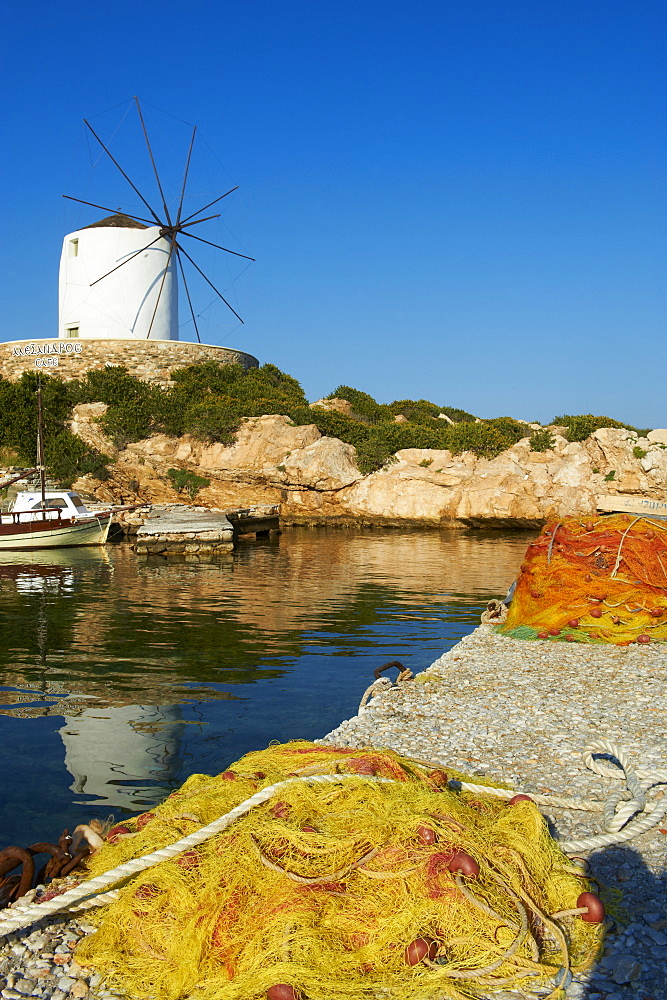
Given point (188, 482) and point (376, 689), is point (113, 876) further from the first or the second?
point (188, 482)

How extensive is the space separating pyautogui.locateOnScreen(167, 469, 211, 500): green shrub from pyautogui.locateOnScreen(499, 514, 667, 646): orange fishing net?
3103 cm

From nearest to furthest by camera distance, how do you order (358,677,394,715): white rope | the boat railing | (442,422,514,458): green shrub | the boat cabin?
1. (358,677,394,715): white rope
2. the boat railing
3. the boat cabin
4. (442,422,514,458): green shrub

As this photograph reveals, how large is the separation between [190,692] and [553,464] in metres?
34.0

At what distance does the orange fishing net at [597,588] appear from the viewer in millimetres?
11555

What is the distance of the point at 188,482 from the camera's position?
42500 mm

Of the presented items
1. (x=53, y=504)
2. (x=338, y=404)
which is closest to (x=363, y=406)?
(x=338, y=404)

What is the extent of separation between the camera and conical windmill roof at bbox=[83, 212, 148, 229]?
52.3 meters

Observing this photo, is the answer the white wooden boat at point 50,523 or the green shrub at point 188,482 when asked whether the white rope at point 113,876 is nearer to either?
the white wooden boat at point 50,523

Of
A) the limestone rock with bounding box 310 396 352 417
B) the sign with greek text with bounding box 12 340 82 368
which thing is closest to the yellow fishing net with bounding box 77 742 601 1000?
the sign with greek text with bounding box 12 340 82 368

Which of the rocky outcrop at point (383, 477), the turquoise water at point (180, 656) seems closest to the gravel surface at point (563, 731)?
the turquoise water at point (180, 656)

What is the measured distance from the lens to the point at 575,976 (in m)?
3.69

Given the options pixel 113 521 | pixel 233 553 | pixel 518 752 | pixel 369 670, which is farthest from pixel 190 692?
pixel 113 521

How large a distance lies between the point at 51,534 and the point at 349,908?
29.1m

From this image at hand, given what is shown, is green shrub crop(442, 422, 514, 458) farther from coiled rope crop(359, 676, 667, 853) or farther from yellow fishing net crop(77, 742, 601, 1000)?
yellow fishing net crop(77, 742, 601, 1000)
